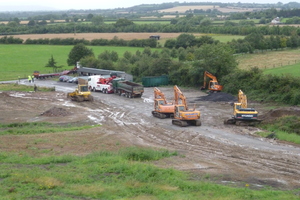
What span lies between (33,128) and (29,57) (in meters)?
62.3

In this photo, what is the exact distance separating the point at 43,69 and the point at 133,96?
34209mm

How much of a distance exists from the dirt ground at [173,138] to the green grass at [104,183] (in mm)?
1580

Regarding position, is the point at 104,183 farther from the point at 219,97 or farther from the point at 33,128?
the point at 219,97

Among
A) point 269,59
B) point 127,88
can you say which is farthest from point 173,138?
point 269,59

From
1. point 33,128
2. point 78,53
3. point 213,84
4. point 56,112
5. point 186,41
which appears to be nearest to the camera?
point 33,128

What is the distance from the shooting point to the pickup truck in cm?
4427

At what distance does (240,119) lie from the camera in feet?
103

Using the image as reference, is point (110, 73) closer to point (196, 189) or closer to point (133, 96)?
point (133, 96)

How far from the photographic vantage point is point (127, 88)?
148 feet

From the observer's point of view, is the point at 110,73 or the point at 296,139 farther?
the point at 110,73

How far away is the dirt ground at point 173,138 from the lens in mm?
20109

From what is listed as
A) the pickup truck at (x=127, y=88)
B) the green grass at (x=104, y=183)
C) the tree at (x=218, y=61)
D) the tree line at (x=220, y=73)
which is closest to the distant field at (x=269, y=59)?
the tree line at (x=220, y=73)

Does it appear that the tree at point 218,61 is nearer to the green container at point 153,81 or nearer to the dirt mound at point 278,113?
the green container at point 153,81

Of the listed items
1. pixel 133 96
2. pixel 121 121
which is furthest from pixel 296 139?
pixel 133 96
